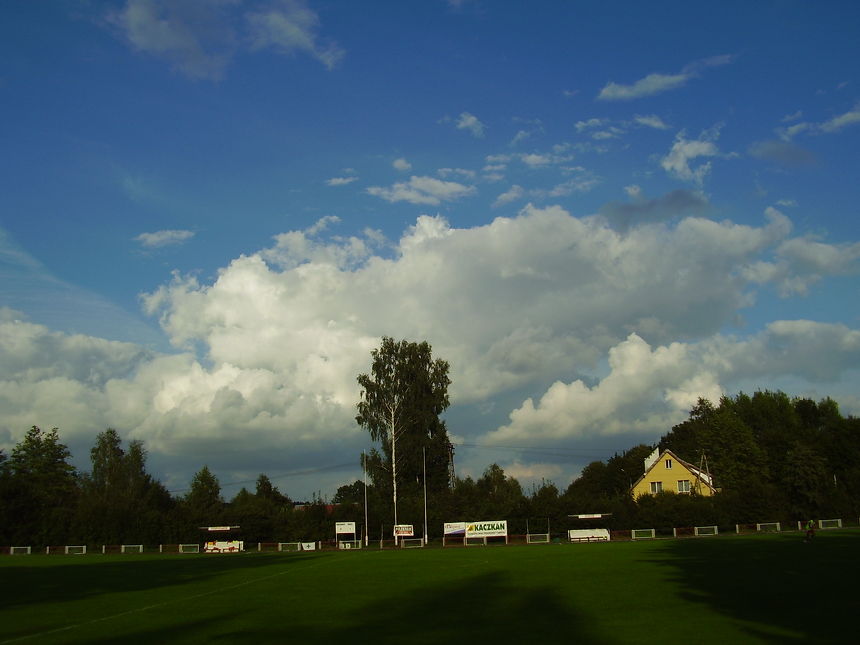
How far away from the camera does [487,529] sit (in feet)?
252

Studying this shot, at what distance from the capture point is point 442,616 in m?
19.8

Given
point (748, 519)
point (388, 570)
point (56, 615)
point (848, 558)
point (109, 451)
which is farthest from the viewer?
point (109, 451)

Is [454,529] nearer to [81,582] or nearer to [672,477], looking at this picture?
[672,477]

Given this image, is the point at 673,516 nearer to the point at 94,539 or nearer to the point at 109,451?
the point at 94,539

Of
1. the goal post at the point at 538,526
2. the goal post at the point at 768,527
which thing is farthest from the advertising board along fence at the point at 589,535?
the goal post at the point at 768,527

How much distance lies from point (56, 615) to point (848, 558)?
31755 mm

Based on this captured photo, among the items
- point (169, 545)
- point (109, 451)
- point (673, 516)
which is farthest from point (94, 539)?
point (673, 516)

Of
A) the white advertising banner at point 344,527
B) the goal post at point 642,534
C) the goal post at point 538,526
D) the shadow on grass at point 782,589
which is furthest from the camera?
the goal post at point 538,526

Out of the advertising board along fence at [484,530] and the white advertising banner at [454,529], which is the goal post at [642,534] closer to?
the advertising board along fence at [484,530]

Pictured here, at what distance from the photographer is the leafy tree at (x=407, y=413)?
276 ft

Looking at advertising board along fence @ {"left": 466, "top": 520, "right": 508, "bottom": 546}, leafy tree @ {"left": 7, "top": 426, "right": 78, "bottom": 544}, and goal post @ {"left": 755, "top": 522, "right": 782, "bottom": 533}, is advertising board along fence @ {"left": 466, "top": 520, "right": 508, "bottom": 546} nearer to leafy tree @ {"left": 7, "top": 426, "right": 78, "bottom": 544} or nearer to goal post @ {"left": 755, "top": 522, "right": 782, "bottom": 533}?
goal post @ {"left": 755, "top": 522, "right": 782, "bottom": 533}

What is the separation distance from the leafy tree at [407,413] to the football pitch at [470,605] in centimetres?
4661

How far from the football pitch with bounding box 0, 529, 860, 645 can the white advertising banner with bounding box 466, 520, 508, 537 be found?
132ft

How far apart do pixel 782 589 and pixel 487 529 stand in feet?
184
